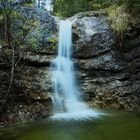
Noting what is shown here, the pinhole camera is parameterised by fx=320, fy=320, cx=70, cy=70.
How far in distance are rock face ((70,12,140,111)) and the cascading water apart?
406 mm

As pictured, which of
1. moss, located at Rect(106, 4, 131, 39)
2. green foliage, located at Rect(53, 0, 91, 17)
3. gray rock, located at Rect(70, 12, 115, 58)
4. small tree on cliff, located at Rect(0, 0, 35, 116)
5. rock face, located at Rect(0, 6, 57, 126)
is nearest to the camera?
small tree on cliff, located at Rect(0, 0, 35, 116)

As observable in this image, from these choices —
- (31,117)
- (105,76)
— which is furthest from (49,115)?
(105,76)

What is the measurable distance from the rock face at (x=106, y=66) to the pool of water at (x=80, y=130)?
7.57ft

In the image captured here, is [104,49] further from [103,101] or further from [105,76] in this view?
[103,101]

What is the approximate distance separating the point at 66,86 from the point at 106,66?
2148 millimetres

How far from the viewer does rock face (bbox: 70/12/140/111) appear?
47.2 ft

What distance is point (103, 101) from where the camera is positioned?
47.0 ft

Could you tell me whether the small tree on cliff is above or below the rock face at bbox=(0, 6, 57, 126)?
above

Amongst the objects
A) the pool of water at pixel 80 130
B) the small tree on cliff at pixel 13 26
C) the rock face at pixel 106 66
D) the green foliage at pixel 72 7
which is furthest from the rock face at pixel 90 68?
the green foliage at pixel 72 7

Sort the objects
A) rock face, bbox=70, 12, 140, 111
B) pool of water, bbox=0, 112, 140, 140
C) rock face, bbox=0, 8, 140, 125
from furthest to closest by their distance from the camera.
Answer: rock face, bbox=70, 12, 140, 111 → rock face, bbox=0, 8, 140, 125 → pool of water, bbox=0, 112, 140, 140

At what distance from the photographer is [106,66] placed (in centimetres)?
1509

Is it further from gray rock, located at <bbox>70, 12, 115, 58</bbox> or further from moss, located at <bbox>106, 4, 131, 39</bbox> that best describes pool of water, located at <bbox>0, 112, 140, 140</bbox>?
Result: moss, located at <bbox>106, 4, 131, 39</bbox>

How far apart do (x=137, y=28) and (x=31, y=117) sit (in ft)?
21.5

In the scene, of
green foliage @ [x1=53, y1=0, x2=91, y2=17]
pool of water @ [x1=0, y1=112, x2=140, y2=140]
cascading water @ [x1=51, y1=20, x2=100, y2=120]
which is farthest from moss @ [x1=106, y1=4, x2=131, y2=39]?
green foliage @ [x1=53, y1=0, x2=91, y2=17]
